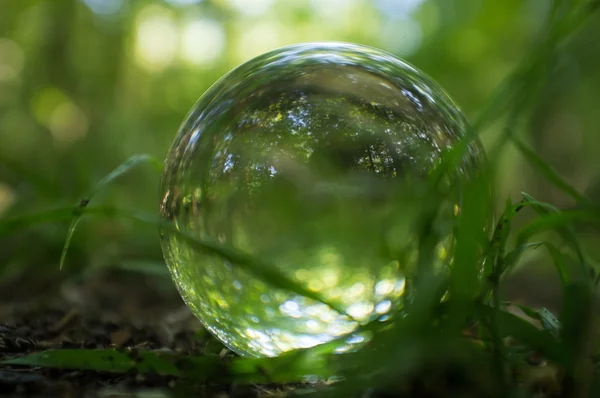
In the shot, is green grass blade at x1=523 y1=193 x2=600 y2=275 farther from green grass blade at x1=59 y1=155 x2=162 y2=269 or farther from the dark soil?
green grass blade at x1=59 y1=155 x2=162 y2=269

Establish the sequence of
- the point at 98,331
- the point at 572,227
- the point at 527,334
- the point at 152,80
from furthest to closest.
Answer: the point at 152,80, the point at 98,331, the point at 572,227, the point at 527,334

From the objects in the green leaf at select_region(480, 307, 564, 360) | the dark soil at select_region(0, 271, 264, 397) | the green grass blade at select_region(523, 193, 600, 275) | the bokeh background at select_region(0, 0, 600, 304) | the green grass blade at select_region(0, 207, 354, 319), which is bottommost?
the dark soil at select_region(0, 271, 264, 397)

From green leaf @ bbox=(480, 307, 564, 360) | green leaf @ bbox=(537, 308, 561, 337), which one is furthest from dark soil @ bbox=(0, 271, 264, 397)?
green leaf @ bbox=(537, 308, 561, 337)

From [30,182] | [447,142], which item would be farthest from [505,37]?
[447,142]

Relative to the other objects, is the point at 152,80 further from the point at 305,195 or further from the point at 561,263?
the point at 561,263

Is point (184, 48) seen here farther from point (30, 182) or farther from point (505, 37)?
point (30, 182)

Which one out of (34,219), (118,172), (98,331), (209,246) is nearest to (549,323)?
(209,246)
